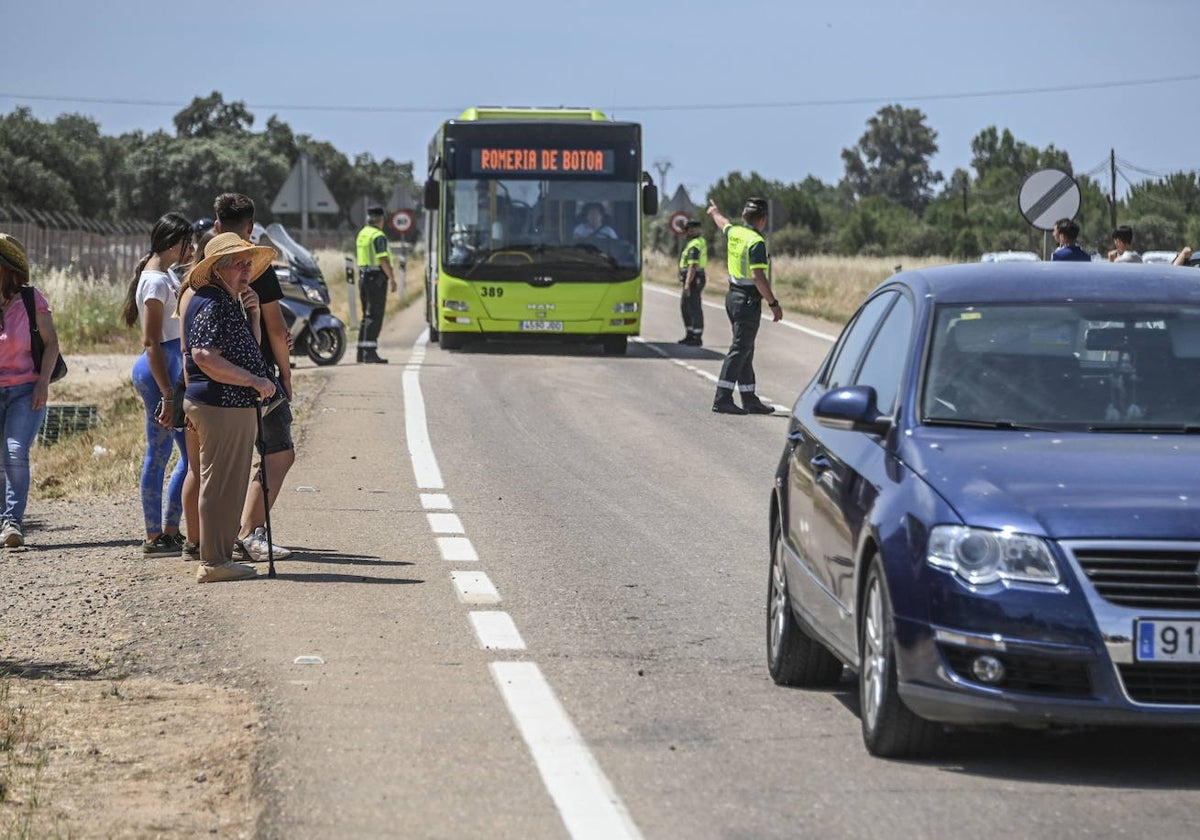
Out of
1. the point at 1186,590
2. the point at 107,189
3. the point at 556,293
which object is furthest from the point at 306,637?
the point at 107,189

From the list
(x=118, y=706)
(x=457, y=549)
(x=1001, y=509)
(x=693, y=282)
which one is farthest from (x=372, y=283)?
(x=1001, y=509)

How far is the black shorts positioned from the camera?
11227 millimetres

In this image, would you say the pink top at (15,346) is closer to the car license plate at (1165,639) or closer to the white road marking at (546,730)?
the white road marking at (546,730)

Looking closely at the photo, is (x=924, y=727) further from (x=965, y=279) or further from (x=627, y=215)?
(x=627, y=215)

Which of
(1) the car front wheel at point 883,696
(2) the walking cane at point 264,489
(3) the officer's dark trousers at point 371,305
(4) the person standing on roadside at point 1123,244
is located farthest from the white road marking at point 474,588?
(3) the officer's dark trousers at point 371,305

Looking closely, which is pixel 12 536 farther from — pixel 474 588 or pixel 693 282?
pixel 693 282

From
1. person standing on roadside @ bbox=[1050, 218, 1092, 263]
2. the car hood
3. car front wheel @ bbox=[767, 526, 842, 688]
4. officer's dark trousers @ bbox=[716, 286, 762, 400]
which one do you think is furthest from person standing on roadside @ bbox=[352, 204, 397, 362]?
the car hood

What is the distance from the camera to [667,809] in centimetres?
599

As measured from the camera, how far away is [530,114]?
29.1 metres

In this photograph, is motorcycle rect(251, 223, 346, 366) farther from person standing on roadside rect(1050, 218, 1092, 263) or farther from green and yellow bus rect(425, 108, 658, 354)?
person standing on roadside rect(1050, 218, 1092, 263)

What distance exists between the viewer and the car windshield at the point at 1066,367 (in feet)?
23.1

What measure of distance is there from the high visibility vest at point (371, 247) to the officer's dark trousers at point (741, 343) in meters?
6.87

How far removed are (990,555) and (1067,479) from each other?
39 cm

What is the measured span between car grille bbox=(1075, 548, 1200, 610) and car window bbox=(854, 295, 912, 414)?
1.24 m
